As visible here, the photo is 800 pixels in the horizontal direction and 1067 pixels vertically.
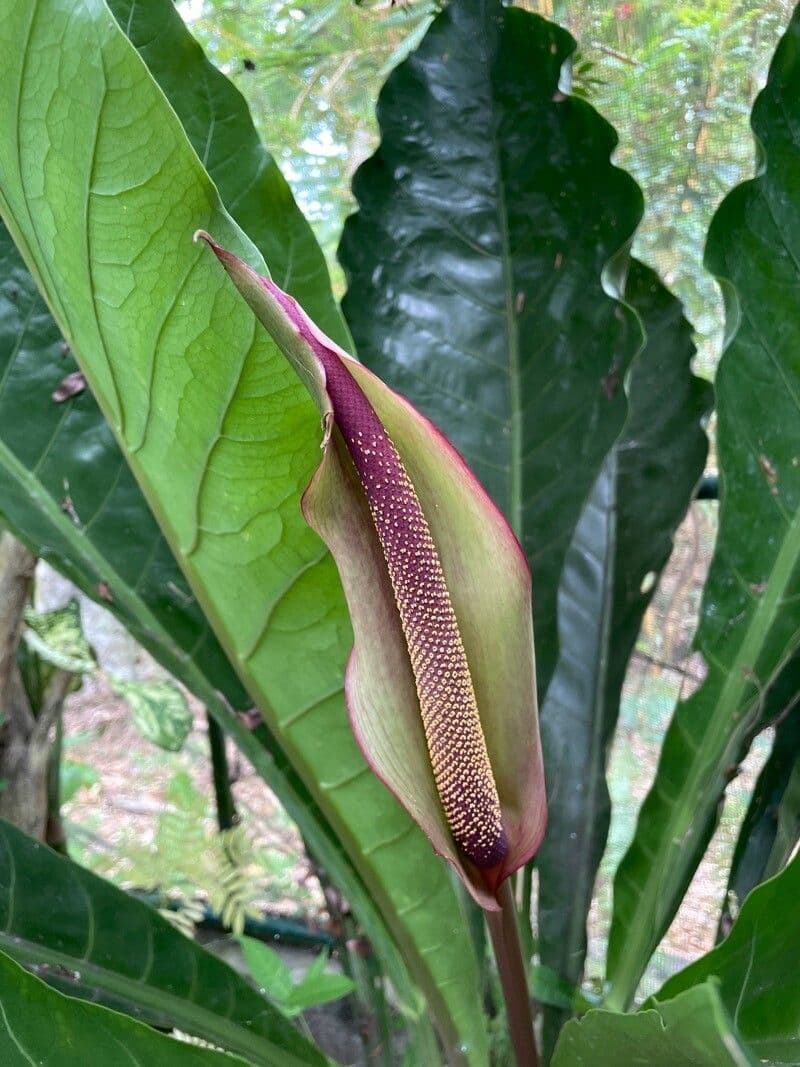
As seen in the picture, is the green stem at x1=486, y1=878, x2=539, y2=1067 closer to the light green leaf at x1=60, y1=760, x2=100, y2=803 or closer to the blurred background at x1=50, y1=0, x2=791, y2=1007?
the blurred background at x1=50, y1=0, x2=791, y2=1007

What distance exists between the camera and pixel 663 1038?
18 centimetres

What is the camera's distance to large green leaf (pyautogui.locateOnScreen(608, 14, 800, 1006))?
33 centimetres

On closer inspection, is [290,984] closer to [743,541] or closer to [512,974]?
[512,974]

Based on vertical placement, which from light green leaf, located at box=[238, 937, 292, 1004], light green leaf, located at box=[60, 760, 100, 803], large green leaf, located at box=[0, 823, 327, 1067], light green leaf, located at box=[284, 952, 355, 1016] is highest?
large green leaf, located at box=[0, 823, 327, 1067]

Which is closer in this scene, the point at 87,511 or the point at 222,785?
the point at 87,511

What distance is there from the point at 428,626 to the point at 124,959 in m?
0.25

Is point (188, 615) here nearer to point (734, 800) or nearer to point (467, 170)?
point (467, 170)

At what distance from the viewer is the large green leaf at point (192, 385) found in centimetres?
19

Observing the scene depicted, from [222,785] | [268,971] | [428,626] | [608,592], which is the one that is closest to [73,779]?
[222,785]

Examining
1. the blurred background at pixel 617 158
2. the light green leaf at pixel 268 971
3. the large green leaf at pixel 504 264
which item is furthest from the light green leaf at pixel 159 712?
the large green leaf at pixel 504 264

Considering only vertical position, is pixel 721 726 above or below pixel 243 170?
below

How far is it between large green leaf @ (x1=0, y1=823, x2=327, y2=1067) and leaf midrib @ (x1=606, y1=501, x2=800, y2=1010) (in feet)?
0.49

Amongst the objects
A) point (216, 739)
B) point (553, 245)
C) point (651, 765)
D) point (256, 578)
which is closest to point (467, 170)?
point (553, 245)

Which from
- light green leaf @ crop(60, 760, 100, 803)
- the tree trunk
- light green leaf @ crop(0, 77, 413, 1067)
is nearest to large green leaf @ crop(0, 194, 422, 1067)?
light green leaf @ crop(0, 77, 413, 1067)
